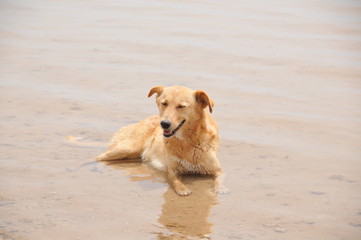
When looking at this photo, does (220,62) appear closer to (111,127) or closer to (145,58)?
(145,58)

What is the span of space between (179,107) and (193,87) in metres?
3.49

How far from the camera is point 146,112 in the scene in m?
9.29

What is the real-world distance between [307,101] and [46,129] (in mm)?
3805

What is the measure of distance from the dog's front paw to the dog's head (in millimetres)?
550

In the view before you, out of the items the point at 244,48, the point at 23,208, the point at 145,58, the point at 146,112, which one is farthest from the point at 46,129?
the point at 244,48

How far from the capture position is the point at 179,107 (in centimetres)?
678

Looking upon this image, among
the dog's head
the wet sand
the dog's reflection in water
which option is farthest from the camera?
the dog's head

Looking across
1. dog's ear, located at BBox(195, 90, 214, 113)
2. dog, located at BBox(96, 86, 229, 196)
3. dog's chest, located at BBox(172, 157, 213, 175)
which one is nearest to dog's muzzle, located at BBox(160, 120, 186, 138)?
dog, located at BBox(96, 86, 229, 196)

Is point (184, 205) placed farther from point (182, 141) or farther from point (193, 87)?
point (193, 87)

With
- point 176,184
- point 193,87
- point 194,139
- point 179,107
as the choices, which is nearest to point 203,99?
point 179,107

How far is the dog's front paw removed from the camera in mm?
6582

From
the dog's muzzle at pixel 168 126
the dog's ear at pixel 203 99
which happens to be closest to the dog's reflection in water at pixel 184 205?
the dog's muzzle at pixel 168 126

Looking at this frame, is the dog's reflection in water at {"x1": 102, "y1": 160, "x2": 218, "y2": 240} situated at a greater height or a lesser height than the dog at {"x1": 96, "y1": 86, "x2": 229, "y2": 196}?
lesser

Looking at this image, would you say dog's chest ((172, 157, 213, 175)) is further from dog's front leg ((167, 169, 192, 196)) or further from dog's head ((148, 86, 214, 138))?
dog's head ((148, 86, 214, 138))
